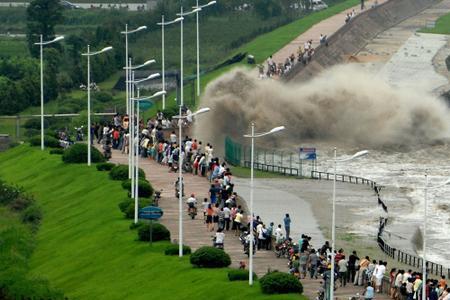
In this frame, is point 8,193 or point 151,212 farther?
point 8,193

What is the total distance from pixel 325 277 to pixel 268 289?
1829 millimetres

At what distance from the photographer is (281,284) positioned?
226 feet

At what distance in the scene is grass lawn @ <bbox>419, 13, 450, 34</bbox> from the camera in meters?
174

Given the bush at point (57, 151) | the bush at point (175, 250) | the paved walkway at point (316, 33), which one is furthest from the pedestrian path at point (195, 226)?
the paved walkway at point (316, 33)

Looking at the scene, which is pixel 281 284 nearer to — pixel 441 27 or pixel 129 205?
pixel 129 205

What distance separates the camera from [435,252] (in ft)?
279

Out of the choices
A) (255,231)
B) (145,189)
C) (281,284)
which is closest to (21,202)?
(145,189)

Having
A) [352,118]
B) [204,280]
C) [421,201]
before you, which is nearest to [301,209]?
[421,201]

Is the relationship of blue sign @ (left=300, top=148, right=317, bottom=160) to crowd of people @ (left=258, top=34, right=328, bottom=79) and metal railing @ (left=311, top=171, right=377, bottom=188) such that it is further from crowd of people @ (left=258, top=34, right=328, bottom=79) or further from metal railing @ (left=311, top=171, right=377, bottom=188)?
crowd of people @ (left=258, top=34, right=328, bottom=79)

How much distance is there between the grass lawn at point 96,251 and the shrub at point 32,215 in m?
0.48

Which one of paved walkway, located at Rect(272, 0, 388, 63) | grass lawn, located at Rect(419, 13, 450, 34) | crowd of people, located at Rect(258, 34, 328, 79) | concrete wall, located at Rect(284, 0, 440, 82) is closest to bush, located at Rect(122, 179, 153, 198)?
crowd of people, located at Rect(258, 34, 328, 79)

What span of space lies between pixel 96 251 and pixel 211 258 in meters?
10.1

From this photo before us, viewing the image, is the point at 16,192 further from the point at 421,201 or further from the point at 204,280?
the point at 204,280

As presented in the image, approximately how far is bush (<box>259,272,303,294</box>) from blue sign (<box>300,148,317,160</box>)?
38879 mm
